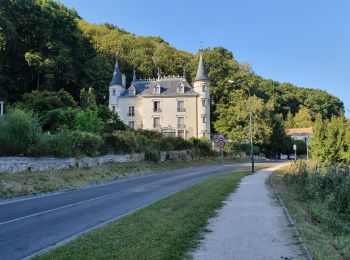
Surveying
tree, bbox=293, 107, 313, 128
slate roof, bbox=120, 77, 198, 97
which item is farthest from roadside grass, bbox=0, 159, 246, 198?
tree, bbox=293, 107, 313, 128

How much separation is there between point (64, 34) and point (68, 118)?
35383 mm

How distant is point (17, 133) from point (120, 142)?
15596 mm

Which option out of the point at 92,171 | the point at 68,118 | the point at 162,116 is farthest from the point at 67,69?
the point at 92,171

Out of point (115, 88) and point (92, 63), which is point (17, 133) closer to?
point (115, 88)

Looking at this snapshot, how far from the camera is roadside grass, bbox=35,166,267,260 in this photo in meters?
7.90

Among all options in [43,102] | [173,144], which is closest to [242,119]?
[173,144]

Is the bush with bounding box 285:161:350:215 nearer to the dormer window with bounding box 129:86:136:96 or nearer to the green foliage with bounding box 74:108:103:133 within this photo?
the green foliage with bounding box 74:108:103:133

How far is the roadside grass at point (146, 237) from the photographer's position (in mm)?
7905

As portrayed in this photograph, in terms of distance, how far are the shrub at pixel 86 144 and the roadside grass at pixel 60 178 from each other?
4.61 ft

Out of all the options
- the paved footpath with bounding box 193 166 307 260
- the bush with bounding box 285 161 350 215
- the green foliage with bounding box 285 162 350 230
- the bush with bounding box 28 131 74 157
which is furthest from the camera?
the bush with bounding box 28 131 74 157

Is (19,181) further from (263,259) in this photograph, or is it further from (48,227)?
(263,259)

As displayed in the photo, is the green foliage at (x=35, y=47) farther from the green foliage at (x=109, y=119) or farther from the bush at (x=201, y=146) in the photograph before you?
the bush at (x=201, y=146)

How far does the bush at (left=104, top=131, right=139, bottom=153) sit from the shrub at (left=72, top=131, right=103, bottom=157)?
9.97 feet

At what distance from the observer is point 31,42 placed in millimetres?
66000
